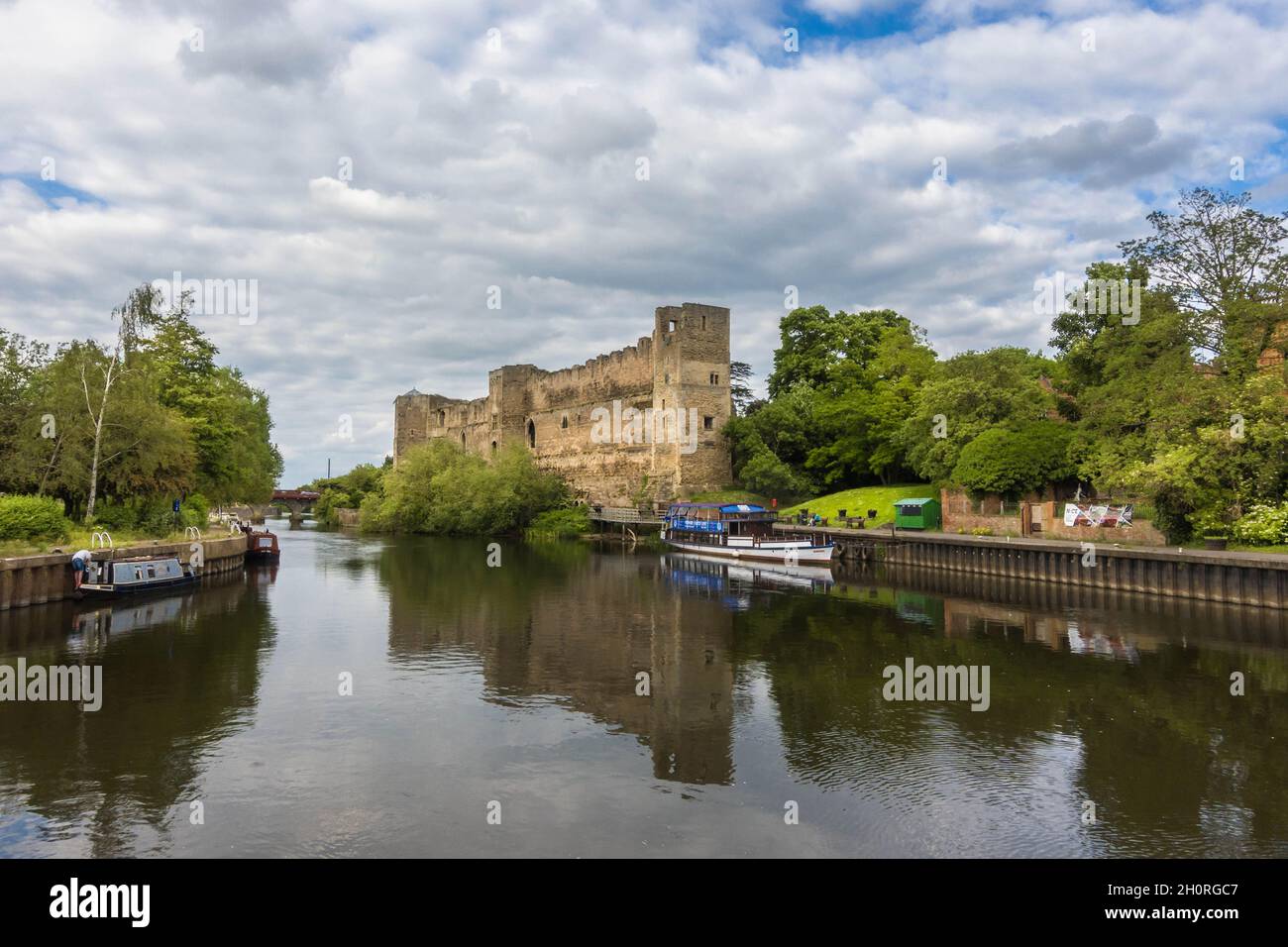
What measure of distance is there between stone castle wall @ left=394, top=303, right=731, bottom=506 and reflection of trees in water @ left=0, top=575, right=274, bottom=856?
97.0 feet

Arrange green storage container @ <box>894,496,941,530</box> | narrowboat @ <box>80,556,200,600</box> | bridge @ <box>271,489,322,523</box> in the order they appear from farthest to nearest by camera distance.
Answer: bridge @ <box>271,489,322,523</box>, green storage container @ <box>894,496,941,530</box>, narrowboat @ <box>80,556,200,600</box>

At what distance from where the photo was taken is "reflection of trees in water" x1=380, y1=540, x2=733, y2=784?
10008 mm

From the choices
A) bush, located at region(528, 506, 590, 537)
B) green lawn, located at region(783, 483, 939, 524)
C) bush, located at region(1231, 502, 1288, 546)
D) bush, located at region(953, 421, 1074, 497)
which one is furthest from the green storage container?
bush, located at region(528, 506, 590, 537)

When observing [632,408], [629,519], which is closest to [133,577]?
[629,519]

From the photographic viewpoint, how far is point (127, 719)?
10.0 m

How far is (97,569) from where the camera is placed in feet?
64.2

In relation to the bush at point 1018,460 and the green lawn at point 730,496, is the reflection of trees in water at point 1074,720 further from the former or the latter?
the green lawn at point 730,496

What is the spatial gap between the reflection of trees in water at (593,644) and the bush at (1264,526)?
1283cm

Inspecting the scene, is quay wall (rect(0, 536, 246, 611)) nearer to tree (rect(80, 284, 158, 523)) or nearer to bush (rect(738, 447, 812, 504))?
tree (rect(80, 284, 158, 523))

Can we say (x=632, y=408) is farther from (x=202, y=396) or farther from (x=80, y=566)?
→ (x=80, y=566)

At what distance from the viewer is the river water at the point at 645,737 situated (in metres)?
6.88

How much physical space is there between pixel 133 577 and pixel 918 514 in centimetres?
2662
